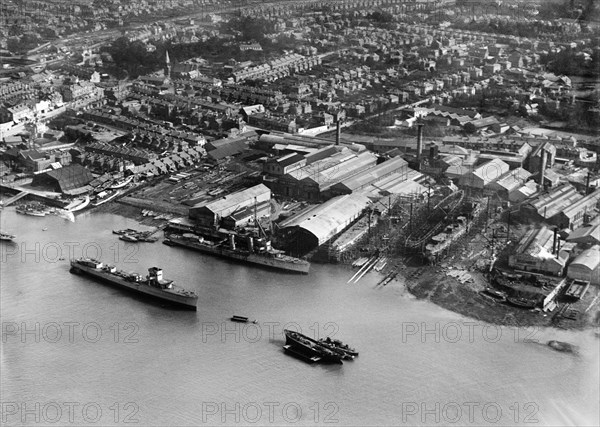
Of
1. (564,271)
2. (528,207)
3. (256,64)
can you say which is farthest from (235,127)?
(564,271)

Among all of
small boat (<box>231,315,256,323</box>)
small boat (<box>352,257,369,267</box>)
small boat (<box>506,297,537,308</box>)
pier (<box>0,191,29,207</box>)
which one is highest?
small boat (<box>231,315,256,323</box>)

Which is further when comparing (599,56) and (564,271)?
(599,56)

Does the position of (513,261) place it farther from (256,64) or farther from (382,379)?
(256,64)

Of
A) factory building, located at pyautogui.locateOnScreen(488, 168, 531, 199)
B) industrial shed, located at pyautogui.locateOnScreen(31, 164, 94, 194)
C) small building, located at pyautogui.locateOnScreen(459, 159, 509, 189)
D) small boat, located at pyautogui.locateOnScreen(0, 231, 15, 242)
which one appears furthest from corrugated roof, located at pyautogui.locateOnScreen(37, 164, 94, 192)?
factory building, located at pyautogui.locateOnScreen(488, 168, 531, 199)

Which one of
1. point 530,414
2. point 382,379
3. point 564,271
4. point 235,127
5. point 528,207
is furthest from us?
point 235,127

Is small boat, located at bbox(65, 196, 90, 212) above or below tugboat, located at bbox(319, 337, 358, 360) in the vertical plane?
below

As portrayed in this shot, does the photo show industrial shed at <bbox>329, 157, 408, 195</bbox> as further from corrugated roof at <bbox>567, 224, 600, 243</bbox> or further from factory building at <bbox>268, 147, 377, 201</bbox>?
corrugated roof at <bbox>567, 224, 600, 243</bbox>
